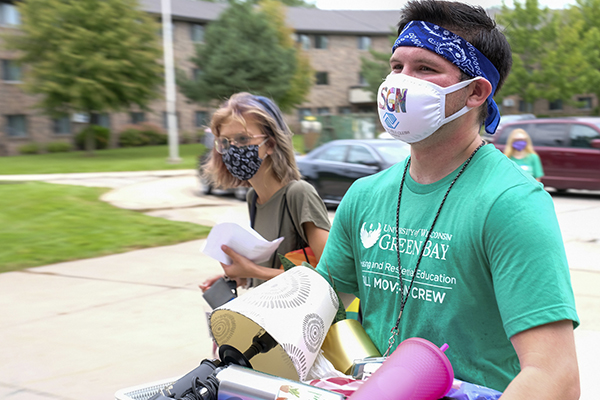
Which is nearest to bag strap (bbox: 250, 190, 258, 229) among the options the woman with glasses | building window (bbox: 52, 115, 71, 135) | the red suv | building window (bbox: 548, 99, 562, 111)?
the woman with glasses

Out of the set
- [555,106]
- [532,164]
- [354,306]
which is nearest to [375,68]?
[555,106]

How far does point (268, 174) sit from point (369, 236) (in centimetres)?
152

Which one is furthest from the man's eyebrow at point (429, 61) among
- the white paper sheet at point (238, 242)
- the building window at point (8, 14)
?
the building window at point (8, 14)

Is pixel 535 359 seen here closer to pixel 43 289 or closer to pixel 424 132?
pixel 424 132

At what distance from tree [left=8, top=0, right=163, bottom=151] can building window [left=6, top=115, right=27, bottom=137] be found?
214 inches

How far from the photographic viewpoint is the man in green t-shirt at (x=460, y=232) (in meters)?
1.29

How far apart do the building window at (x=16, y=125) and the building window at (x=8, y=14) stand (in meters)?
5.80

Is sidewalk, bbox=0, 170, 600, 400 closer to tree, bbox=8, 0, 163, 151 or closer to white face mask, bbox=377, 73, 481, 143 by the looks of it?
white face mask, bbox=377, 73, 481, 143

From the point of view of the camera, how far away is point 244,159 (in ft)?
10.2

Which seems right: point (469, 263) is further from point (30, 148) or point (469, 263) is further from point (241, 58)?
point (30, 148)

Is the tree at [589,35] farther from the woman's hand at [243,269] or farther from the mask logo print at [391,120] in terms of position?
the mask logo print at [391,120]

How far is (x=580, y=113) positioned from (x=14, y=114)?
4339 centimetres

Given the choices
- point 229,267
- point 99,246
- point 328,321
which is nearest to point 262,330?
point 328,321

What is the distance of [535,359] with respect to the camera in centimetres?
127
